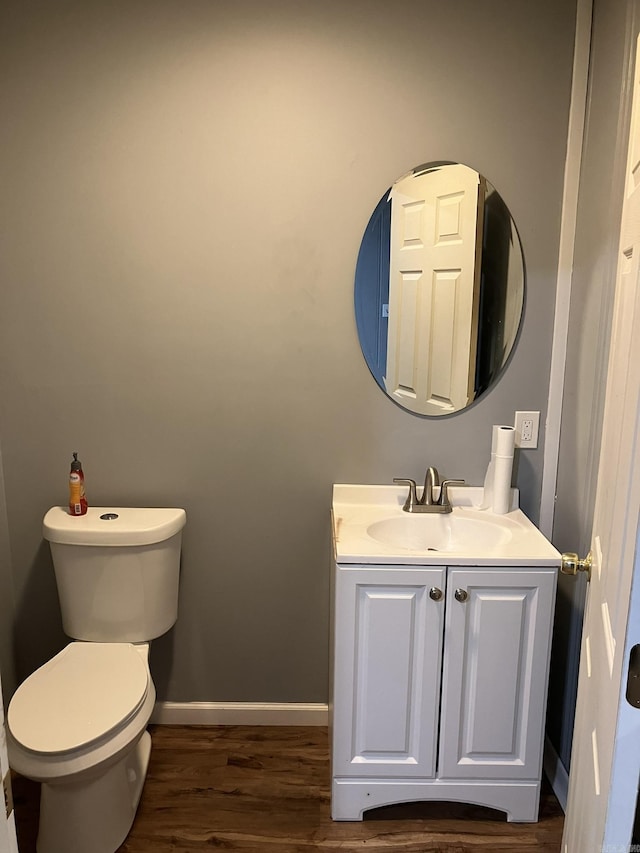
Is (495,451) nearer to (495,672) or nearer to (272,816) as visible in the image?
(495,672)

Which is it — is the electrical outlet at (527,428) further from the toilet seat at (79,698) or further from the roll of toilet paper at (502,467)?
the toilet seat at (79,698)

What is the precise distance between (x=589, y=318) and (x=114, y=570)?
5.19 feet

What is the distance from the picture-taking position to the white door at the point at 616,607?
913mm

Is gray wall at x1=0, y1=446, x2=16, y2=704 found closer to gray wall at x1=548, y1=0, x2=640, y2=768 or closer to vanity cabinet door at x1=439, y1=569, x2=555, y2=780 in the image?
vanity cabinet door at x1=439, y1=569, x2=555, y2=780

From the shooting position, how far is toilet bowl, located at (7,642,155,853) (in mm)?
1568

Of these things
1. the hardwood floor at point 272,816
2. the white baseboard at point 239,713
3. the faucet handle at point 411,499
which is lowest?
the hardwood floor at point 272,816

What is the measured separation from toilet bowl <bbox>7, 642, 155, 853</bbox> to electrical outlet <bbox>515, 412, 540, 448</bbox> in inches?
53.0

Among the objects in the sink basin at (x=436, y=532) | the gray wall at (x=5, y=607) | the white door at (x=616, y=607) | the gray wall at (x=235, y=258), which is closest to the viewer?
the white door at (x=616, y=607)

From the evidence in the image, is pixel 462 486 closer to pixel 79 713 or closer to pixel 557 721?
pixel 557 721

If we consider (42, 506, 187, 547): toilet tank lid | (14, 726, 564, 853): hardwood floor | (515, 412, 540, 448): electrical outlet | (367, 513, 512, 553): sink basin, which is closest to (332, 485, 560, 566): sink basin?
(367, 513, 512, 553): sink basin

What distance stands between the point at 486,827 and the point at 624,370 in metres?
1.52

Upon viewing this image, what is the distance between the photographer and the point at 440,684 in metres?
1.80

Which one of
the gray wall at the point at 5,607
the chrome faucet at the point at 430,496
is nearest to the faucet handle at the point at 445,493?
the chrome faucet at the point at 430,496

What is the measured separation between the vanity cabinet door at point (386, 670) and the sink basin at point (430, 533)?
5 cm
